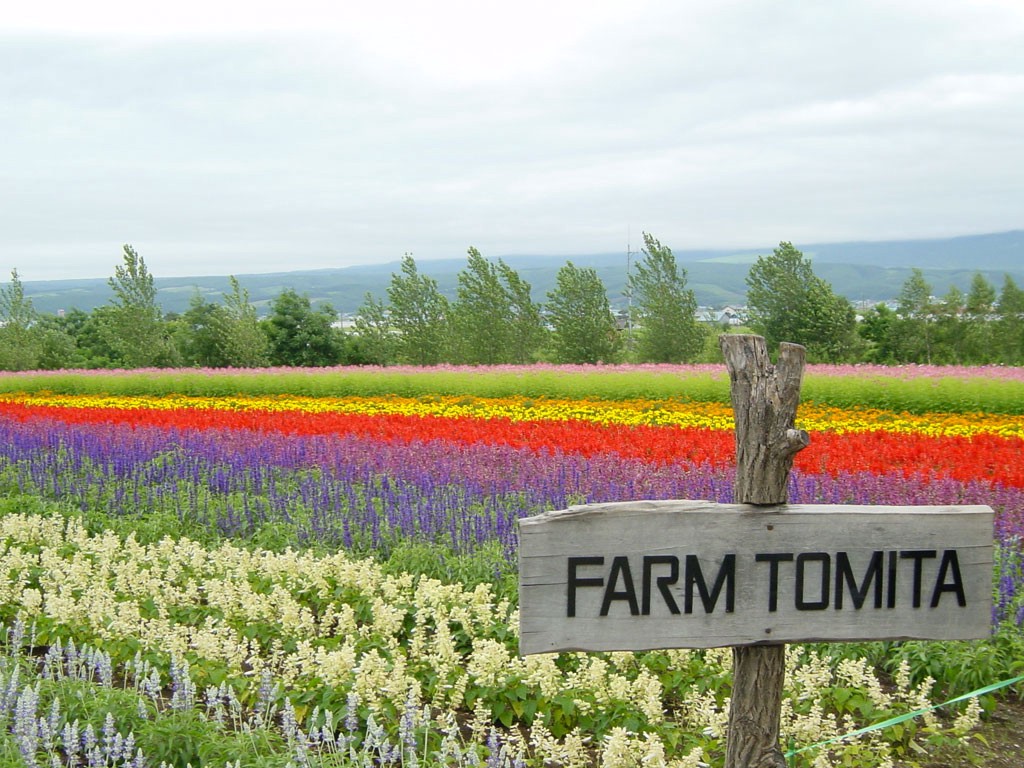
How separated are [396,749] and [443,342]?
3448 cm

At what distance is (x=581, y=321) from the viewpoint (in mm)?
36094

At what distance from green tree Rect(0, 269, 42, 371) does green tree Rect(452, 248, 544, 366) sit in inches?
707

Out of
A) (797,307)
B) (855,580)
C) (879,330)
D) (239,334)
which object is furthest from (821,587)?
(879,330)

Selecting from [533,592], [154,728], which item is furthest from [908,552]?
[154,728]

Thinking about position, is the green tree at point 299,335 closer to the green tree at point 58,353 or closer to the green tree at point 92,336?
the green tree at point 58,353

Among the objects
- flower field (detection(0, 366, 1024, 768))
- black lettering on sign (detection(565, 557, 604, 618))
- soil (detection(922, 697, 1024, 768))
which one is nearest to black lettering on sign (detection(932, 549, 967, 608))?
black lettering on sign (detection(565, 557, 604, 618))

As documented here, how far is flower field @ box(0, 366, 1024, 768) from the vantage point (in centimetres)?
382

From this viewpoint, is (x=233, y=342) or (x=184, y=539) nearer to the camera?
(x=184, y=539)

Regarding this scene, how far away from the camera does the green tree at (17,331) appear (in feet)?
126

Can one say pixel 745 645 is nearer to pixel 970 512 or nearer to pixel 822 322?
pixel 970 512

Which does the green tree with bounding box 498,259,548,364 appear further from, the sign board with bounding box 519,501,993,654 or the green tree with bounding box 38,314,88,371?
the sign board with bounding box 519,501,993,654

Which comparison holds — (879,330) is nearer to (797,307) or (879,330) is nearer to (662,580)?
(797,307)

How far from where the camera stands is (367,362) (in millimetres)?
41156

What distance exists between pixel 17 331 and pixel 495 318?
20.6 metres
